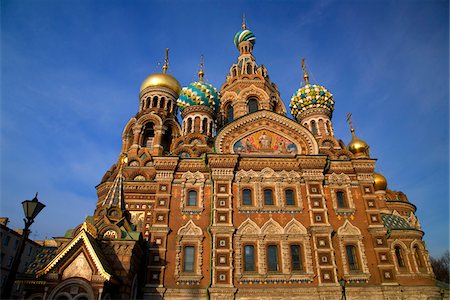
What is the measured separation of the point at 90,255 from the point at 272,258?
283 inches

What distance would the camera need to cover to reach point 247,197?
14.9m

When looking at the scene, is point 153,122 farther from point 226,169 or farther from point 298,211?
point 298,211

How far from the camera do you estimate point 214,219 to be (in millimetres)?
13938

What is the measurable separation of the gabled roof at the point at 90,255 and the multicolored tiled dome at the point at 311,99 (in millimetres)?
16833

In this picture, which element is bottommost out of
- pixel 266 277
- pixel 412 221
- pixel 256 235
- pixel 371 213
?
pixel 266 277

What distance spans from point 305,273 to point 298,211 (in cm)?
266

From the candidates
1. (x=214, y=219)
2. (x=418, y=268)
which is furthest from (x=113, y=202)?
(x=418, y=268)

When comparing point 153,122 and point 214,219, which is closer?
point 214,219

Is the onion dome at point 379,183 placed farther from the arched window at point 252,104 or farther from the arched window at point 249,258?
the arched window at point 249,258

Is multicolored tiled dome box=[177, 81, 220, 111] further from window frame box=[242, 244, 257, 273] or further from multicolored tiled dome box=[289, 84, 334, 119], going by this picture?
window frame box=[242, 244, 257, 273]

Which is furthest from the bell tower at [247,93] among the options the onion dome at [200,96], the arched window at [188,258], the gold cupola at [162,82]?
the arched window at [188,258]

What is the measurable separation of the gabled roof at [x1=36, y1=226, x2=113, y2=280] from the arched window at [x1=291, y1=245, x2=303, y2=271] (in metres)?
7.24

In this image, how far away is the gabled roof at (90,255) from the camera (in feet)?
33.1

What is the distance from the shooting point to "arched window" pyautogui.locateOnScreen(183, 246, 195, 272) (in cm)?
1330
